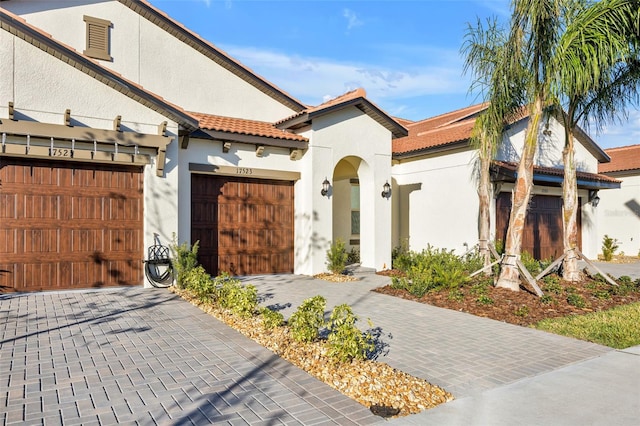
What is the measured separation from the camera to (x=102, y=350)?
228 inches

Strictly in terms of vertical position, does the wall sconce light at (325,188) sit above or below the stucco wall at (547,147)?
below

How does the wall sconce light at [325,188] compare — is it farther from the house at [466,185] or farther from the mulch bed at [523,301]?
the house at [466,185]

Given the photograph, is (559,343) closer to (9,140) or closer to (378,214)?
(378,214)

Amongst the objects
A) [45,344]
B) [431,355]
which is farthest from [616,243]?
[45,344]

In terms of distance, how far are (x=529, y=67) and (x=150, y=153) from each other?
872 centimetres

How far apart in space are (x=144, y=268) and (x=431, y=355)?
7167 millimetres

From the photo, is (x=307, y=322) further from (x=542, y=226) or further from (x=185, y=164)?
(x=542, y=226)

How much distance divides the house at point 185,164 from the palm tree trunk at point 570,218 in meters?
2.92

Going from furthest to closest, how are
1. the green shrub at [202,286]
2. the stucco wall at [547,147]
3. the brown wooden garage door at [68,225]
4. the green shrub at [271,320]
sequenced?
the stucco wall at [547,147] → the brown wooden garage door at [68,225] → the green shrub at [202,286] → the green shrub at [271,320]

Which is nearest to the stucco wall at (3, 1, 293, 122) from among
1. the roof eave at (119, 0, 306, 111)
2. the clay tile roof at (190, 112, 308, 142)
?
the roof eave at (119, 0, 306, 111)

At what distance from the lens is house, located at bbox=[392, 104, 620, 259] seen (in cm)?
1527

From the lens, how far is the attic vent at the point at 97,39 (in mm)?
12055

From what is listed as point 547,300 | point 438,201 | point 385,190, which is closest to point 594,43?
point 547,300

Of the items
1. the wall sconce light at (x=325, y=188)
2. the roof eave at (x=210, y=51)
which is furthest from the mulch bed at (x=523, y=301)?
the roof eave at (x=210, y=51)
